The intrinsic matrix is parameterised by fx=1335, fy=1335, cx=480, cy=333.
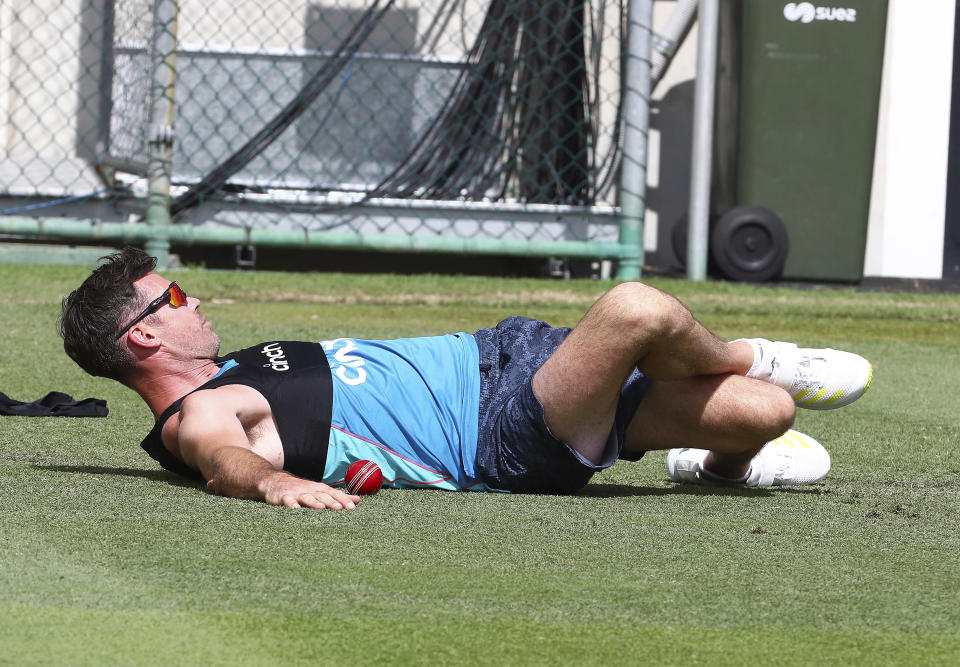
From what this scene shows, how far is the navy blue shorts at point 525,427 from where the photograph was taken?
7.55 ft

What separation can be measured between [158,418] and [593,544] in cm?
92

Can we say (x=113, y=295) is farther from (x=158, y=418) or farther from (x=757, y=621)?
(x=757, y=621)

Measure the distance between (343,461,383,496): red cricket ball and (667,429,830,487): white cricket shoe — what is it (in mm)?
650

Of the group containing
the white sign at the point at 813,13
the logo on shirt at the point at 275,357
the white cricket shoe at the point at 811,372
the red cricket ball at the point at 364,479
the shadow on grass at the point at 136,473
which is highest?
the white sign at the point at 813,13

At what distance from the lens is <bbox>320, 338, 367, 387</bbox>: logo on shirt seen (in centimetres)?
236

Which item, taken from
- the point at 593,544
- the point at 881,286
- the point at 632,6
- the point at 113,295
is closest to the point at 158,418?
the point at 113,295

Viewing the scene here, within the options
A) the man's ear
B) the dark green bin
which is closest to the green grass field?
the man's ear

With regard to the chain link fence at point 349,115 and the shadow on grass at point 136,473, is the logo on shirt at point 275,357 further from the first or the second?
the chain link fence at point 349,115

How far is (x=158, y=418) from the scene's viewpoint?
7.95ft

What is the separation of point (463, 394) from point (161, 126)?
377 cm

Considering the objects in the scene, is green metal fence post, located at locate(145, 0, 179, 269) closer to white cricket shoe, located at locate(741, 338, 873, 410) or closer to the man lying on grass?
the man lying on grass

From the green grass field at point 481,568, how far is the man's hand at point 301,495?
1.4 inches

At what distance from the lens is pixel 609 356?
2225 mm

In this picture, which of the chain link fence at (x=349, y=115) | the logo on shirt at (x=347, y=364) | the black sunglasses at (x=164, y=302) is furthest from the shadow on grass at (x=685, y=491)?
the chain link fence at (x=349, y=115)
